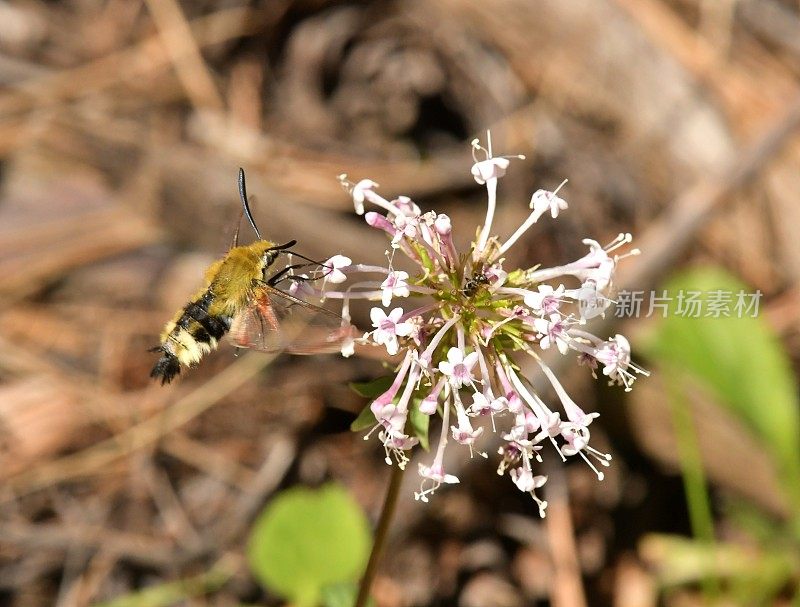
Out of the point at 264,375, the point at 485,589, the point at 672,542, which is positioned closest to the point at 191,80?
the point at 264,375

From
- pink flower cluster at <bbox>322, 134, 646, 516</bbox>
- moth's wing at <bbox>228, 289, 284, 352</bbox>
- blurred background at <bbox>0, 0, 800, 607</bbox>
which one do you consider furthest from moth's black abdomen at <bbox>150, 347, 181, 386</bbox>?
blurred background at <bbox>0, 0, 800, 607</bbox>

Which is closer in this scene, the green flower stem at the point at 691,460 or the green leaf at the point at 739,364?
the green flower stem at the point at 691,460

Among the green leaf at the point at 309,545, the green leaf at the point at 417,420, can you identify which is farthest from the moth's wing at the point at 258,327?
the green leaf at the point at 309,545

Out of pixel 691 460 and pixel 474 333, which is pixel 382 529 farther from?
pixel 691 460

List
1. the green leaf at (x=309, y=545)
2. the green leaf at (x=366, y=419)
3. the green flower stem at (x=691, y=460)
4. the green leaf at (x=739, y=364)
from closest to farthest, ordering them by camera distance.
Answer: the green leaf at (x=366, y=419), the green leaf at (x=309, y=545), the green flower stem at (x=691, y=460), the green leaf at (x=739, y=364)

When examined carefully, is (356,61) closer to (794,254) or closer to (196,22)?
(196,22)

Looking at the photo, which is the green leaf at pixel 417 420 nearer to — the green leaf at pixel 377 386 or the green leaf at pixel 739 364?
the green leaf at pixel 377 386

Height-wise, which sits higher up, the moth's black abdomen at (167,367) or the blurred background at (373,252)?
the blurred background at (373,252)
